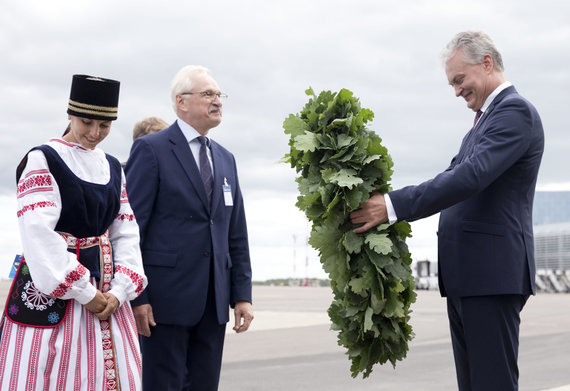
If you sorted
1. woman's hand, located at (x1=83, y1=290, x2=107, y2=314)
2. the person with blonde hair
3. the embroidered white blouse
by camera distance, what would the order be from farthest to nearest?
the person with blonde hair
woman's hand, located at (x1=83, y1=290, x2=107, y2=314)
the embroidered white blouse

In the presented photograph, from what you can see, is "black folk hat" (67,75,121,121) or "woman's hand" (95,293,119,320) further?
"black folk hat" (67,75,121,121)

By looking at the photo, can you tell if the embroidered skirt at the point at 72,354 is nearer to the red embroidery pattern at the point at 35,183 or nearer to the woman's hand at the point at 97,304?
the woman's hand at the point at 97,304

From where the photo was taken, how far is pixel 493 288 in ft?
12.6

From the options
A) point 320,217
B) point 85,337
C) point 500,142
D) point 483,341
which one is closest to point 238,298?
point 320,217

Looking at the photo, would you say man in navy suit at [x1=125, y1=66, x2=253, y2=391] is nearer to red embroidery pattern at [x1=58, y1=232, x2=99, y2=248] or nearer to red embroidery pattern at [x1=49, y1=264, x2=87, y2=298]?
red embroidery pattern at [x1=58, y1=232, x2=99, y2=248]

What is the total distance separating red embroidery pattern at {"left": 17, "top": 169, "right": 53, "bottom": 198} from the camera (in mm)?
3492

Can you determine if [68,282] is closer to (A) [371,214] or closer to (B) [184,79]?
(A) [371,214]

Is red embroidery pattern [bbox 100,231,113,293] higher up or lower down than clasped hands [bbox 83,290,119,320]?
higher up

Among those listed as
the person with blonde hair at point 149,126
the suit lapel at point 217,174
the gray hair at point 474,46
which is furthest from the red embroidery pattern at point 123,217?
the person with blonde hair at point 149,126

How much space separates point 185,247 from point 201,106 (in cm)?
86

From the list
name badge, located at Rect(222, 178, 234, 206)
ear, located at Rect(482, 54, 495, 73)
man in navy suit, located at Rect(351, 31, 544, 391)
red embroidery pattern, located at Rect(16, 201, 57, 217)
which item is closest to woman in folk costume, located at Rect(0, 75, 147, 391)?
red embroidery pattern, located at Rect(16, 201, 57, 217)

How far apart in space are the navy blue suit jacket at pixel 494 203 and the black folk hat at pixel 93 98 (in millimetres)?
1489

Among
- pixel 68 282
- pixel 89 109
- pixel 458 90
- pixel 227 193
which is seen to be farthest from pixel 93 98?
pixel 458 90

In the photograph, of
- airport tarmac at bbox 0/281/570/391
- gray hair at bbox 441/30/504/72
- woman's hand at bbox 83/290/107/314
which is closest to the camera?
woman's hand at bbox 83/290/107/314
